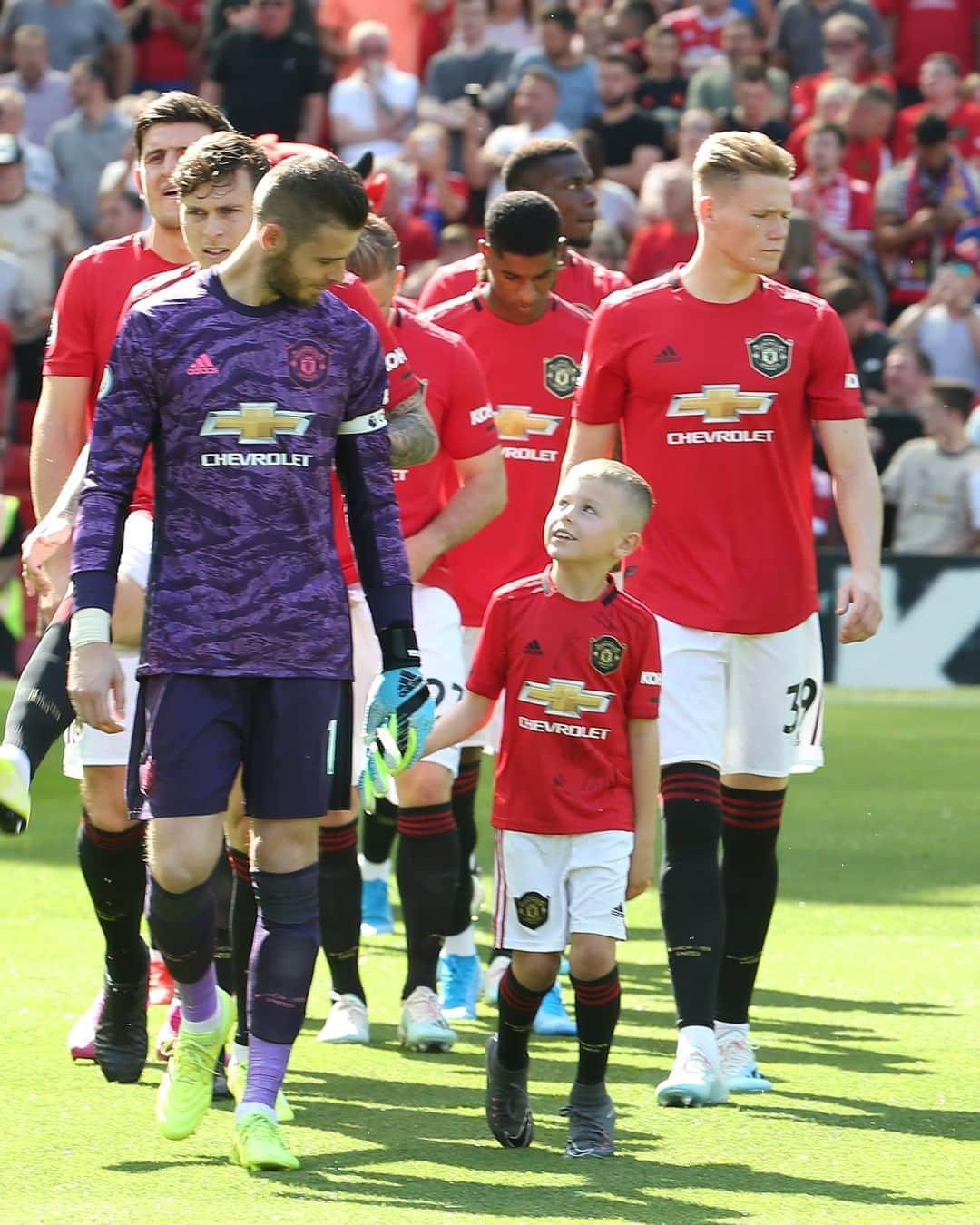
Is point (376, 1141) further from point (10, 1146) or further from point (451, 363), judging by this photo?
point (451, 363)

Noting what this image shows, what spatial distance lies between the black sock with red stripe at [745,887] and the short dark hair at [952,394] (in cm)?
838

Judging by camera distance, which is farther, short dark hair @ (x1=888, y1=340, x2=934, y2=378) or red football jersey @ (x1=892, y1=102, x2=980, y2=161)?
red football jersey @ (x1=892, y1=102, x2=980, y2=161)

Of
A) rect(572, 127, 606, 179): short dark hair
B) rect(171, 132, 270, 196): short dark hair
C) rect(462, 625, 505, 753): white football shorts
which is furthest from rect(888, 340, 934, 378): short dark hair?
rect(171, 132, 270, 196): short dark hair

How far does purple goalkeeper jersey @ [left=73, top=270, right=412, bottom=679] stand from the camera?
4.77 metres

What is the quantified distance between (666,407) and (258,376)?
1.57m

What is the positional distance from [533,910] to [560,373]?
2.44m

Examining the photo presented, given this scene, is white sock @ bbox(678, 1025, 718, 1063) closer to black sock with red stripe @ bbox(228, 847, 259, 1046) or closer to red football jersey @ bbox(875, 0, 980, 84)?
black sock with red stripe @ bbox(228, 847, 259, 1046)

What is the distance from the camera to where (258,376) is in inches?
188

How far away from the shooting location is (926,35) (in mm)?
Result: 18891

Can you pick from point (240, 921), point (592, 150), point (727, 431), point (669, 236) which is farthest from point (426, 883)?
point (669, 236)

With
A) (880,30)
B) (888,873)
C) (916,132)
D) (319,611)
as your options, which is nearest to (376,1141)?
(319,611)

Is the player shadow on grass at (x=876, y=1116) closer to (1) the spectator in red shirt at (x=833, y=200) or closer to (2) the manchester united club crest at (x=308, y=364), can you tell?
(2) the manchester united club crest at (x=308, y=364)

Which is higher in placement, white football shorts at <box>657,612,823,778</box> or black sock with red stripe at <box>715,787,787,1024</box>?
white football shorts at <box>657,612,823,778</box>

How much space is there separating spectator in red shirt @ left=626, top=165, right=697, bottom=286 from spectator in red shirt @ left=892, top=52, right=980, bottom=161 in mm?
2390
